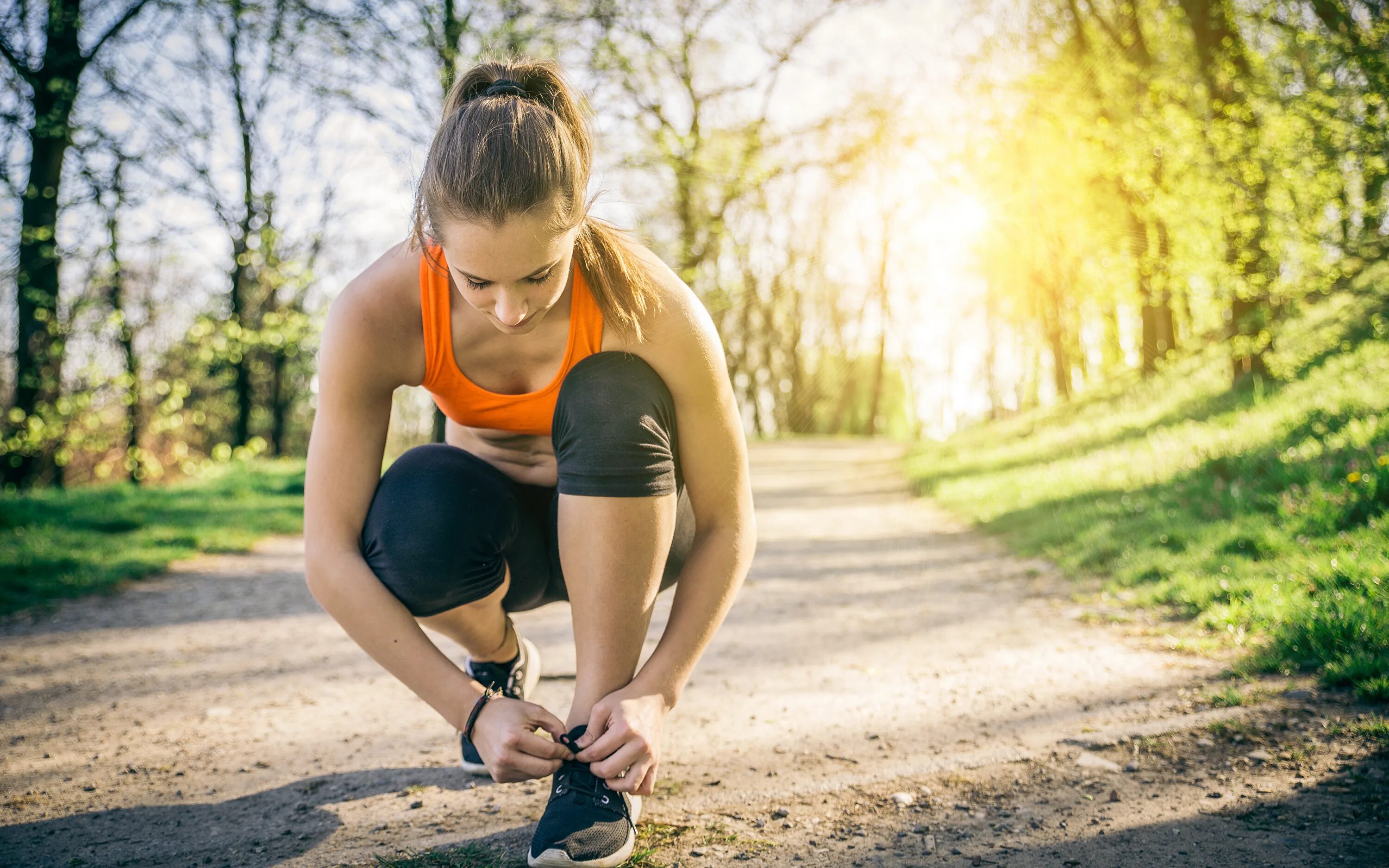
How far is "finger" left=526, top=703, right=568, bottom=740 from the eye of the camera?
4.80 ft

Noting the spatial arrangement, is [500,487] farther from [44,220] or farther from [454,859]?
[44,220]

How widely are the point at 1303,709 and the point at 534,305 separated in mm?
2054

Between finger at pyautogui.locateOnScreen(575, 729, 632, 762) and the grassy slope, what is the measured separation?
6.03 ft

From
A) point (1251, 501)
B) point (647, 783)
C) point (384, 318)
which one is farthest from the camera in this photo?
point (1251, 501)

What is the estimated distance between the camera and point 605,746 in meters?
1.46

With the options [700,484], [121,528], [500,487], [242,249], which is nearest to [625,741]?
[700,484]

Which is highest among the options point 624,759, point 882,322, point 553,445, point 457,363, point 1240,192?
point 882,322

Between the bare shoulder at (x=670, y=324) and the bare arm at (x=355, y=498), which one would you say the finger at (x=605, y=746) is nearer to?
the bare arm at (x=355, y=498)

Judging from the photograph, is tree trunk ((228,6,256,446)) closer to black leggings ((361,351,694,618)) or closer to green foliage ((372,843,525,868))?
black leggings ((361,351,694,618))

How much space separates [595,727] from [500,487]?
1.94 feet

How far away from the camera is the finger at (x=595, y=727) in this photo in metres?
1.50

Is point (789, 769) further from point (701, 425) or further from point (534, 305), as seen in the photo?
point (534, 305)

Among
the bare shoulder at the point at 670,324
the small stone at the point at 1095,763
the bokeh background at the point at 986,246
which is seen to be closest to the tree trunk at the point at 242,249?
the bokeh background at the point at 986,246

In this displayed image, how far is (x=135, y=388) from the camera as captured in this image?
28.2 feet
